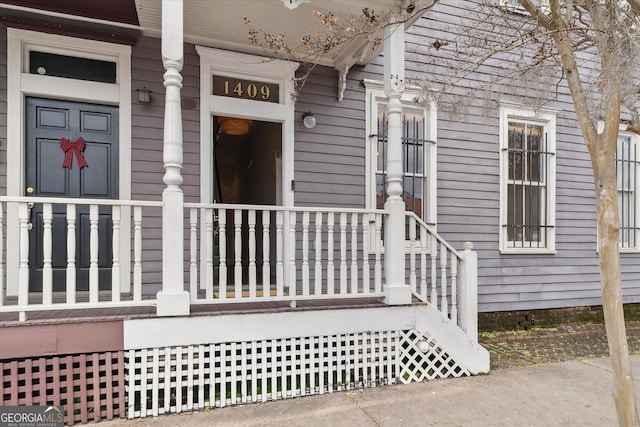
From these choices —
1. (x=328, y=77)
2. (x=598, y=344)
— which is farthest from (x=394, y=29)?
(x=598, y=344)

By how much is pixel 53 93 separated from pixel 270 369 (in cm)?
315

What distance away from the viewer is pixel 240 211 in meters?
3.01

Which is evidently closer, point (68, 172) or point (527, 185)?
point (68, 172)

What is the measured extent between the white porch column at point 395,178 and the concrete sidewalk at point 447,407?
781 millimetres

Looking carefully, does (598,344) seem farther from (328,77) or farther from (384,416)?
(328,77)

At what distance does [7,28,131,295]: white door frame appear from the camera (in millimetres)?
3332

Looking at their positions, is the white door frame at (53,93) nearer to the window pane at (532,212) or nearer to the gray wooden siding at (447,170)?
the gray wooden siding at (447,170)

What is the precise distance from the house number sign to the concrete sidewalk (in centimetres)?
302

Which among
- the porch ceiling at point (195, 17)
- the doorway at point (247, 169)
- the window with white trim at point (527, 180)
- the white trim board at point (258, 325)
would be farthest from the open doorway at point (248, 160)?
the window with white trim at point (527, 180)

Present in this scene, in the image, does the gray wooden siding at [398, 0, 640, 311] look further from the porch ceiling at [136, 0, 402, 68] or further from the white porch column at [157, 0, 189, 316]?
the white porch column at [157, 0, 189, 316]

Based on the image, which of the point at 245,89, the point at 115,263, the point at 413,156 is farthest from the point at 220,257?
the point at 413,156

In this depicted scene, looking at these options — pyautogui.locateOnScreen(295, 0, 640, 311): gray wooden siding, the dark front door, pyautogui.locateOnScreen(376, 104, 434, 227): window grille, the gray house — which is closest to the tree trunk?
the gray house

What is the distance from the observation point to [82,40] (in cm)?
353

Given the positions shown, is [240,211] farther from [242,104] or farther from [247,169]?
[247,169]
